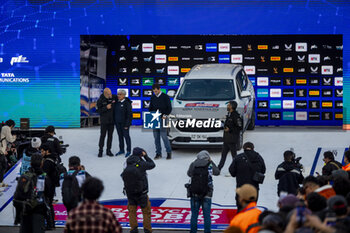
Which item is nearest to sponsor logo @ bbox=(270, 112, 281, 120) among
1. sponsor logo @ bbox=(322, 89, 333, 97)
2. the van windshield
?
sponsor logo @ bbox=(322, 89, 333, 97)

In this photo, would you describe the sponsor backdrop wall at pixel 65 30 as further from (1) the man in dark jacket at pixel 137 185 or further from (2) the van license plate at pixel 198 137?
(1) the man in dark jacket at pixel 137 185

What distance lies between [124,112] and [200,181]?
5988 mm

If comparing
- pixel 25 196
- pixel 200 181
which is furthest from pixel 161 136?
pixel 25 196

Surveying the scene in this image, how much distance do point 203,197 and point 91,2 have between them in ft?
39.1

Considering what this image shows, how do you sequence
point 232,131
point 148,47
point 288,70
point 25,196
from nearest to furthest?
1. point 25,196
2. point 232,131
3. point 288,70
4. point 148,47

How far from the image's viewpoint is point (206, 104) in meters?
15.2

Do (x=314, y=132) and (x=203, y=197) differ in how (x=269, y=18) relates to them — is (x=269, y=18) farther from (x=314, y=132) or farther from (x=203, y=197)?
(x=203, y=197)

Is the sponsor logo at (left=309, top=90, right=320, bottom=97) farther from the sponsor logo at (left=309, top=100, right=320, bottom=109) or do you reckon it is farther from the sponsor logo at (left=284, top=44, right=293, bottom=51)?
the sponsor logo at (left=284, top=44, right=293, bottom=51)

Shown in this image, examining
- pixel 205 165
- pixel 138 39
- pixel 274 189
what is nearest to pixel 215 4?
pixel 138 39

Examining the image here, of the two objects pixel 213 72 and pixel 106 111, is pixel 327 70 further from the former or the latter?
pixel 106 111

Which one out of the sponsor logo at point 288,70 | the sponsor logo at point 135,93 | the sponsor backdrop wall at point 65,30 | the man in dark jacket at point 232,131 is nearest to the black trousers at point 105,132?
the man in dark jacket at point 232,131

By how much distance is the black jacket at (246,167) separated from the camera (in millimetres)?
9820

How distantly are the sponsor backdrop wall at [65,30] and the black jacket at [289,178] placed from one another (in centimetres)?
1092

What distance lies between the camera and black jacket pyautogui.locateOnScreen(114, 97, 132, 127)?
15062 millimetres
